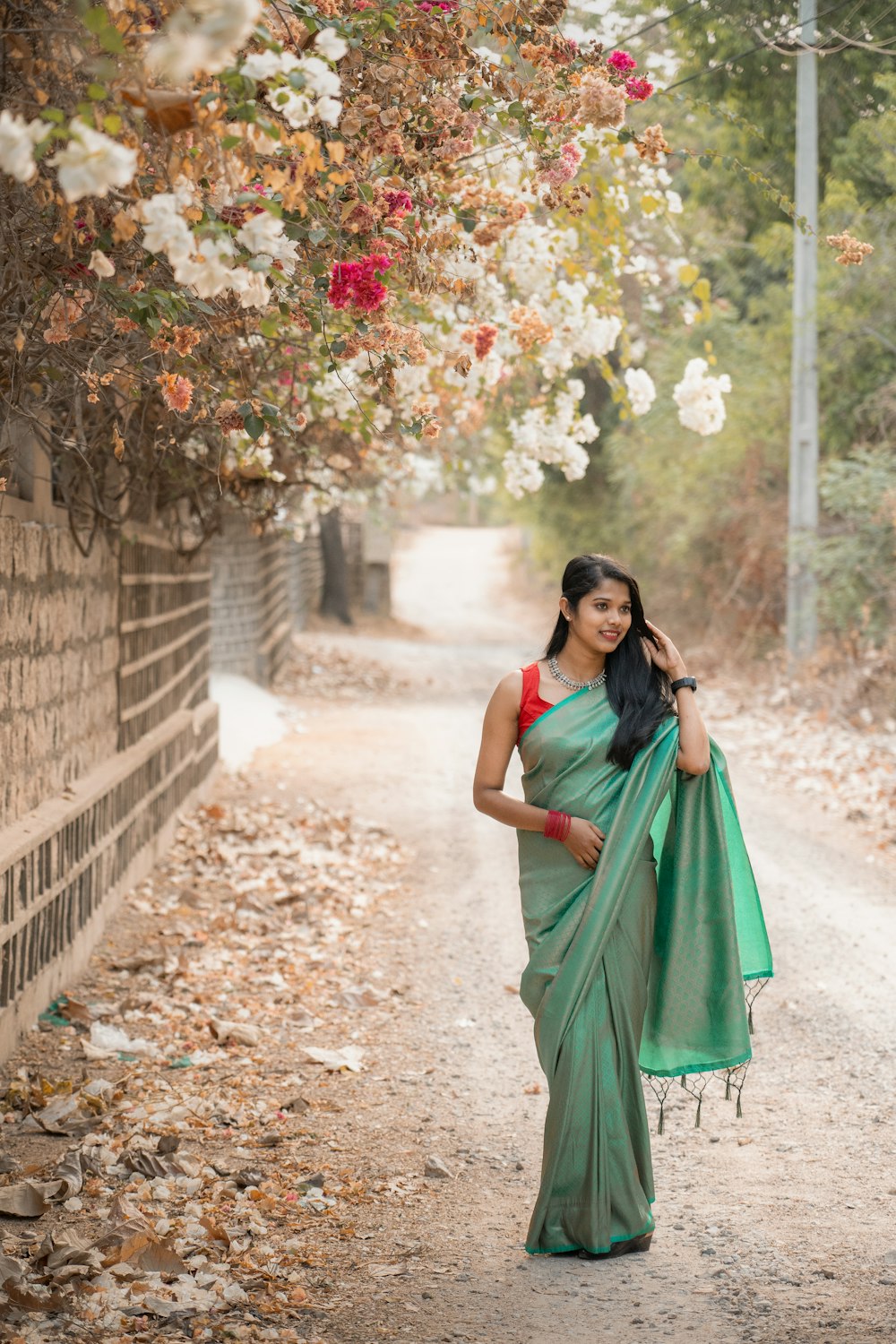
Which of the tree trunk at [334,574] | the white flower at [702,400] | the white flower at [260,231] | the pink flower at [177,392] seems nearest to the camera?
the white flower at [260,231]

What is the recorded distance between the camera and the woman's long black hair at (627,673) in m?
3.83

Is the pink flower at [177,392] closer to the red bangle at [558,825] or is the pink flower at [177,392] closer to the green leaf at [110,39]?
the green leaf at [110,39]

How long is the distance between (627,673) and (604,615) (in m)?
0.20

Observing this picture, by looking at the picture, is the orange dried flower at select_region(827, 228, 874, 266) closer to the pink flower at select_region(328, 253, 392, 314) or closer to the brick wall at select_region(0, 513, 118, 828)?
the pink flower at select_region(328, 253, 392, 314)

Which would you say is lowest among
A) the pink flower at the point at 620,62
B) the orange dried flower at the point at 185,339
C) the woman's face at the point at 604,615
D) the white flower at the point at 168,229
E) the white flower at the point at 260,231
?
the woman's face at the point at 604,615

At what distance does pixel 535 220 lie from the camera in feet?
23.5

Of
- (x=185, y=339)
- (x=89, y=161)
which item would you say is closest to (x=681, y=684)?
(x=185, y=339)

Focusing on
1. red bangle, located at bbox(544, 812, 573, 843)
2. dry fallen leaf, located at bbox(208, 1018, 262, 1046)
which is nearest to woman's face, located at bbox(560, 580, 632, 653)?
red bangle, located at bbox(544, 812, 573, 843)

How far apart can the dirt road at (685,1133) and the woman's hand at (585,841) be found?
1.07 metres

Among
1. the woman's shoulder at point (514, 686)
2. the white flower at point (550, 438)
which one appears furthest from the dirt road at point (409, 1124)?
the white flower at point (550, 438)

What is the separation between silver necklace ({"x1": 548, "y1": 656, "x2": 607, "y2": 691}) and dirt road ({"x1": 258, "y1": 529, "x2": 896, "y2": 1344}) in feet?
5.11

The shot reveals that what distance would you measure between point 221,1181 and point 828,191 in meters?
12.9

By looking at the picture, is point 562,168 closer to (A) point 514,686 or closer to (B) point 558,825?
(A) point 514,686

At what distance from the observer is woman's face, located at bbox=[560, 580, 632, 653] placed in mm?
3852
